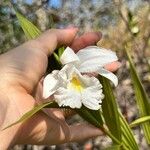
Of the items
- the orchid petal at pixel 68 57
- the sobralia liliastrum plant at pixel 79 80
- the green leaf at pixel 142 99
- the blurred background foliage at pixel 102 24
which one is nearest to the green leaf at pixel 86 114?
the sobralia liliastrum plant at pixel 79 80

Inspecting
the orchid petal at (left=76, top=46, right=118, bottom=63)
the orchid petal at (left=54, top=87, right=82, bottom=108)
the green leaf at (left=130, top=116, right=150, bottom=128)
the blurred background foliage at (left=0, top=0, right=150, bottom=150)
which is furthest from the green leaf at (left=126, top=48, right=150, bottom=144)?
the blurred background foliage at (left=0, top=0, right=150, bottom=150)

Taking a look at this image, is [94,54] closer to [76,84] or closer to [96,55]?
[96,55]

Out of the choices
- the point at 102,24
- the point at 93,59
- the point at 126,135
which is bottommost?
the point at 102,24

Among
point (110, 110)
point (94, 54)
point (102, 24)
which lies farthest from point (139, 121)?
point (102, 24)

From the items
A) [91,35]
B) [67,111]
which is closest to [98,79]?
[91,35]

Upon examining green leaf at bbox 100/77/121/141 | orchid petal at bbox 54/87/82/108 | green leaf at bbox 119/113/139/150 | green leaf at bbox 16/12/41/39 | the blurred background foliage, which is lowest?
the blurred background foliage

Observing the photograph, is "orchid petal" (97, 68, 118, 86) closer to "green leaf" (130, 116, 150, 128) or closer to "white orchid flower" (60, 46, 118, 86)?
"white orchid flower" (60, 46, 118, 86)
